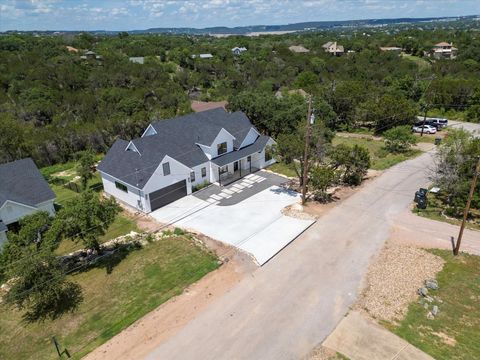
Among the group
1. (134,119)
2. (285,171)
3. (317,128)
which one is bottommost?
(285,171)

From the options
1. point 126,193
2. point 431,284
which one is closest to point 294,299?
point 431,284

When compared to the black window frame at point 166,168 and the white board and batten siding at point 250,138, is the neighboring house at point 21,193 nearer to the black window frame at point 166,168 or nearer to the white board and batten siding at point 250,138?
the black window frame at point 166,168

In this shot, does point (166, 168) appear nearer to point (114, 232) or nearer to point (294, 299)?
point (114, 232)

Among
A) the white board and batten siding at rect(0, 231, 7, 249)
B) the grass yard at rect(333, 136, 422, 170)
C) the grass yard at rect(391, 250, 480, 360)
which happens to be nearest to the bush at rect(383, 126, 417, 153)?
the grass yard at rect(333, 136, 422, 170)

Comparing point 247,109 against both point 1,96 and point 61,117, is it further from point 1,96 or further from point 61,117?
point 1,96

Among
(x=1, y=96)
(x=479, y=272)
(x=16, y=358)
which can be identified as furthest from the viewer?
(x=1, y=96)

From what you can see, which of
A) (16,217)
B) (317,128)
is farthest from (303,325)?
(16,217)
